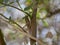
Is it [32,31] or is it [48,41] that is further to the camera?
[48,41]

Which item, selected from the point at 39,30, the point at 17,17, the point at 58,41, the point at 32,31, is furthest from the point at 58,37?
the point at 32,31

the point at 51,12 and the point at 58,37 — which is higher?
the point at 51,12

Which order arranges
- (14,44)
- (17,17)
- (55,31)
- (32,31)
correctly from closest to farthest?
(32,31)
(17,17)
(55,31)
(14,44)

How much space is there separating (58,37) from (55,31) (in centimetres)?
5

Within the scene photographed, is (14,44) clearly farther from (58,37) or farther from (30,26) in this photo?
(30,26)

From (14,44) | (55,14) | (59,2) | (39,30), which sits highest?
(59,2)

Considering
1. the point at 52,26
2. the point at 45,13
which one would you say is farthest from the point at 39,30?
the point at 52,26

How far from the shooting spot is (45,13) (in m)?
1.49

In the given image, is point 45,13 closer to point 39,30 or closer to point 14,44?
point 39,30

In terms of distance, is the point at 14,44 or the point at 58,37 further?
the point at 14,44

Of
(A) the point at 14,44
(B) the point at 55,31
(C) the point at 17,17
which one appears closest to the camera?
(C) the point at 17,17

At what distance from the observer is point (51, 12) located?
1.51 m

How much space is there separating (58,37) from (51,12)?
244mm

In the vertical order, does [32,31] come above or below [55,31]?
above
